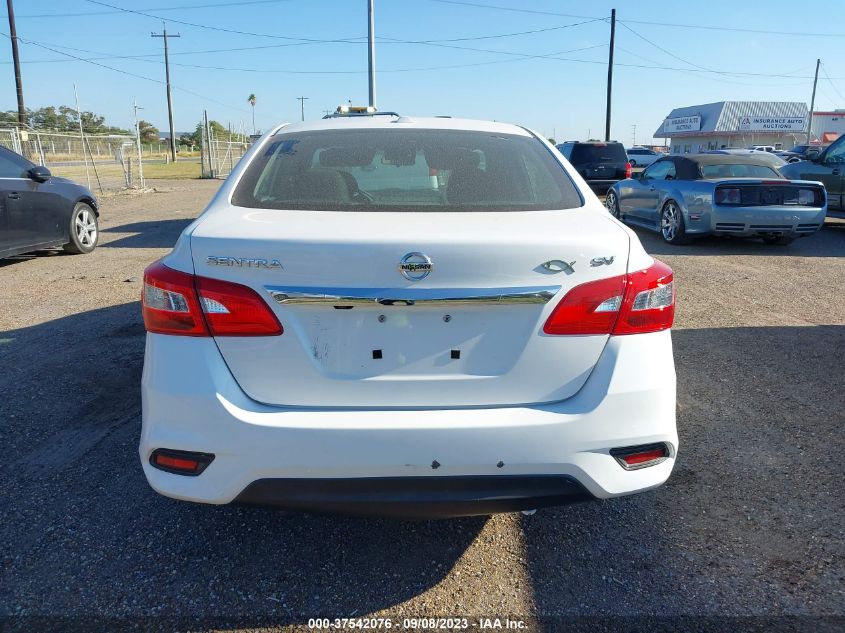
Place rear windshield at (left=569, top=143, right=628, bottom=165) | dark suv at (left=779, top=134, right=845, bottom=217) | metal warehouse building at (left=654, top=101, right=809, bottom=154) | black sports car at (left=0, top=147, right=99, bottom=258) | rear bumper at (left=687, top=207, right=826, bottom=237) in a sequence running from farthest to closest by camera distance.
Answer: metal warehouse building at (left=654, top=101, right=809, bottom=154) → rear windshield at (left=569, top=143, right=628, bottom=165) → dark suv at (left=779, top=134, right=845, bottom=217) → rear bumper at (left=687, top=207, right=826, bottom=237) → black sports car at (left=0, top=147, right=99, bottom=258)

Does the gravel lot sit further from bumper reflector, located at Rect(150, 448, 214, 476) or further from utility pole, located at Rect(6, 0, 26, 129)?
utility pole, located at Rect(6, 0, 26, 129)

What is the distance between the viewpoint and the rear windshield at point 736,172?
1012cm

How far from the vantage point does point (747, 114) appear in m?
63.1

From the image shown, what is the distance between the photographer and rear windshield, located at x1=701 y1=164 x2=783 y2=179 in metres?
10.1

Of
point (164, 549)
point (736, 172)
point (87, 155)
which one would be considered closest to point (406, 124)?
point (164, 549)

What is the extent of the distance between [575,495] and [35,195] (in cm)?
868

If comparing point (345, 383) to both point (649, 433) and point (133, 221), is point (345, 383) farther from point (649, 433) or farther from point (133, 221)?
point (133, 221)

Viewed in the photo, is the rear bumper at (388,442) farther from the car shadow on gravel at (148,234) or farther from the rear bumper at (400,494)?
the car shadow on gravel at (148,234)

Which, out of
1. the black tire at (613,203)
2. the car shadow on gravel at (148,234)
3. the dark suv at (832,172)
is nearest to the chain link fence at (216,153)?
the car shadow on gravel at (148,234)

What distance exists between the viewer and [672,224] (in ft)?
34.2

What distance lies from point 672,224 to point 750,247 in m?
1.30

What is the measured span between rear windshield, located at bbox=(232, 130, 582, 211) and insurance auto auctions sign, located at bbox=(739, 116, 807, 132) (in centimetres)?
6829

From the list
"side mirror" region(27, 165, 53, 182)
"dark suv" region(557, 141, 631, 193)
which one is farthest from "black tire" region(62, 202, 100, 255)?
"dark suv" region(557, 141, 631, 193)

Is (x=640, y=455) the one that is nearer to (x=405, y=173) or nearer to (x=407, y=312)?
(x=407, y=312)
